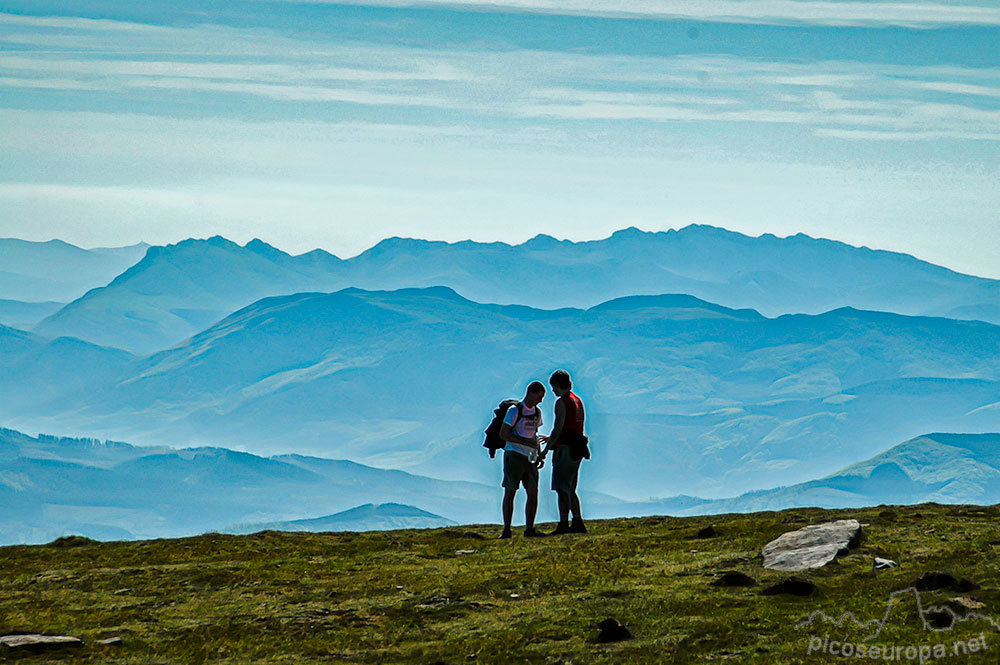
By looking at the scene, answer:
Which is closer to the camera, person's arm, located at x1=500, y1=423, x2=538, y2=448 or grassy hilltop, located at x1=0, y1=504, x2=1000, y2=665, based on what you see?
grassy hilltop, located at x1=0, y1=504, x2=1000, y2=665

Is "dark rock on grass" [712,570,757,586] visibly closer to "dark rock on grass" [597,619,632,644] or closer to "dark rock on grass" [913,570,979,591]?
"dark rock on grass" [913,570,979,591]

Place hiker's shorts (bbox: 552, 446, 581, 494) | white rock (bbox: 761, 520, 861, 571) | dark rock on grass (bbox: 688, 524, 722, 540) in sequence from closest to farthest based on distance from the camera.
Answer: white rock (bbox: 761, 520, 861, 571), dark rock on grass (bbox: 688, 524, 722, 540), hiker's shorts (bbox: 552, 446, 581, 494)

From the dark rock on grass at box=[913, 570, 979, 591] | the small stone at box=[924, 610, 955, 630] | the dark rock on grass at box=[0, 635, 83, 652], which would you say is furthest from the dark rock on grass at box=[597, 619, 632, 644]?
the dark rock on grass at box=[0, 635, 83, 652]

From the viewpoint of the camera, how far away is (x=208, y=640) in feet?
50.4

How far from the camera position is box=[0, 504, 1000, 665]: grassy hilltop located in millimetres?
13805

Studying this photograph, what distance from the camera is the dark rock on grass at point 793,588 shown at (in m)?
15.5

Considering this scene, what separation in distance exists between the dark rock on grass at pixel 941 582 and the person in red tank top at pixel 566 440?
33.2 feet

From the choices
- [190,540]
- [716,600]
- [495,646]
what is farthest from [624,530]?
[495,646]

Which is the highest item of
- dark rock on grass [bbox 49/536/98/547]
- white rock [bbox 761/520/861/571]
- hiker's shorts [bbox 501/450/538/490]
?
hiker's shorts [bbox 501/450/538/490]

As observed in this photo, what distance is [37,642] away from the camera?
14719 millimetres

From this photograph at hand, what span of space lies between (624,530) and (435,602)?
11.7m

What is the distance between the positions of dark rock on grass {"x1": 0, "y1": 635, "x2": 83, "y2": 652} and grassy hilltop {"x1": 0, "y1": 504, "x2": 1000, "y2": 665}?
0.16 meters

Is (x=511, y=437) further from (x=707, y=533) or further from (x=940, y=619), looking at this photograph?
(x=940, y=619)

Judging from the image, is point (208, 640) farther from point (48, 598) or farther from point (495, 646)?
point (48, 598)
